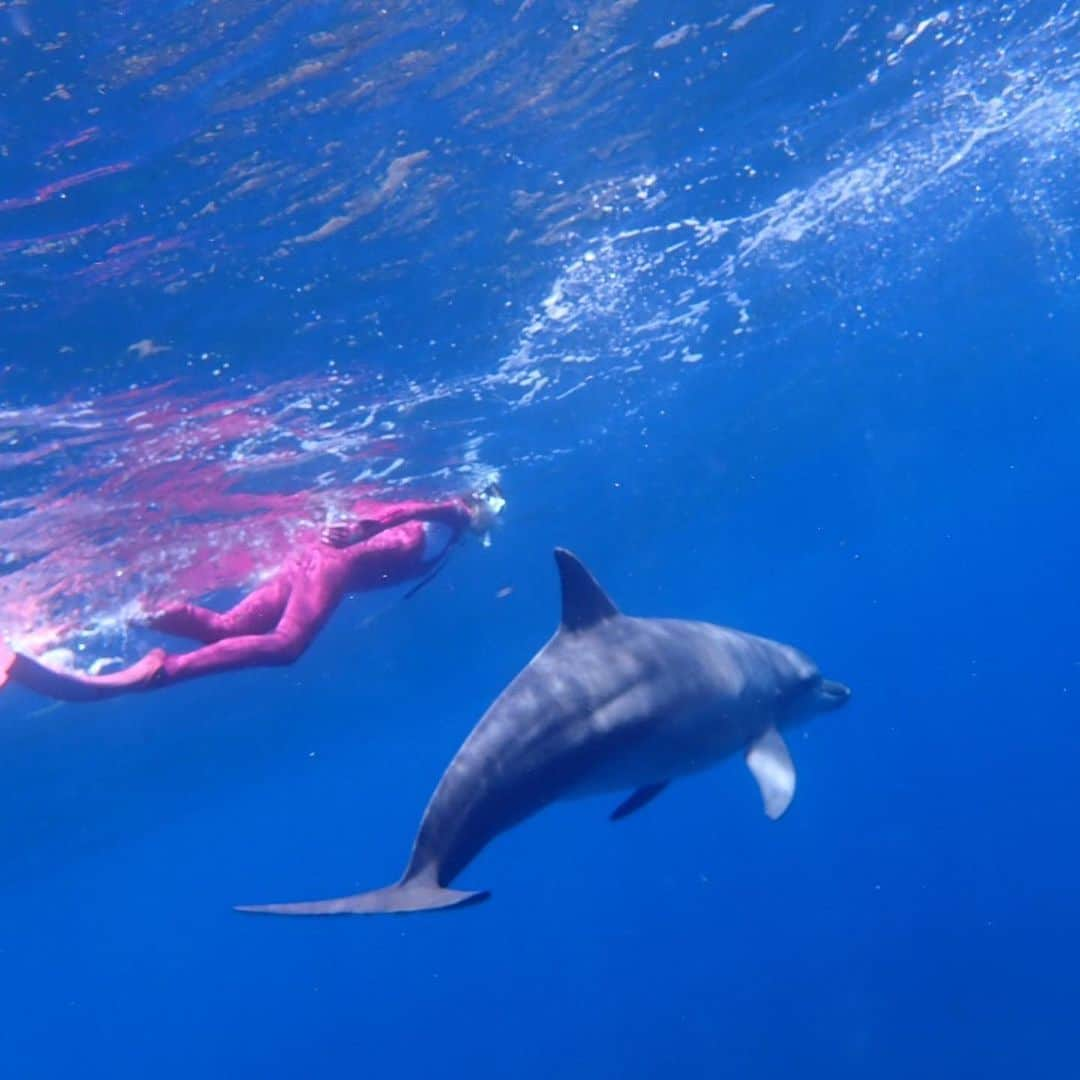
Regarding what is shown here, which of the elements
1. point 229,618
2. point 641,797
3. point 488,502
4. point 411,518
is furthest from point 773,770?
point 488,502

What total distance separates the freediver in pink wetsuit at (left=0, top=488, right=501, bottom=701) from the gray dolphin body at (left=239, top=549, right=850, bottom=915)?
4.65m

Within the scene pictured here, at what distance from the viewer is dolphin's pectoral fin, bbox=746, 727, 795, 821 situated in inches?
368

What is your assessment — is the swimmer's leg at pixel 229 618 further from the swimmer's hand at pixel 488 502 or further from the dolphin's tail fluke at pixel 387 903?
the swimmer's hand at pixel 488 502

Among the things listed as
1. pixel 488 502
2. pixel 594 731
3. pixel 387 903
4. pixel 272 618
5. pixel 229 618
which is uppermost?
pixel 488 502

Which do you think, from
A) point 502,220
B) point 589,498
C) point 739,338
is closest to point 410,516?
point 502,220

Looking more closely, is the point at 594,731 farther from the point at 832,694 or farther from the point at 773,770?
the point at 832,694

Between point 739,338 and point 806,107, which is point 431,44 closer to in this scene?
point 806,107

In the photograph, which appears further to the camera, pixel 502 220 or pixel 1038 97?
pixel 1038 97

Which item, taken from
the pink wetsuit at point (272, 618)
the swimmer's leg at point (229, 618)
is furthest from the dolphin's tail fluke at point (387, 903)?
the swimmer's leg at point (229, 618)

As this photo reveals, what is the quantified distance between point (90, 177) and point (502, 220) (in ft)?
21.2

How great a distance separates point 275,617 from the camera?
567 inches

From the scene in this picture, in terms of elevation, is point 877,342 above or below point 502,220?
above

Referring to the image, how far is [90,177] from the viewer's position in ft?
32.0

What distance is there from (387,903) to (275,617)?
7887 mm
